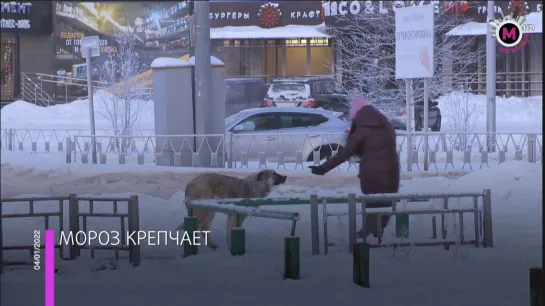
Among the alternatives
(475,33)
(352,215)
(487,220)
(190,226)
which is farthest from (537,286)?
(475,33)

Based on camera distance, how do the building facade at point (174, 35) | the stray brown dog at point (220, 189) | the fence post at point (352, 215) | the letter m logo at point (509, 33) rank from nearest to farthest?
the fence post at point (352, 215) < the stray brown dog at point (220, 189) < the letter m logo at point (509, 33) < the building facade at point (174, 35)

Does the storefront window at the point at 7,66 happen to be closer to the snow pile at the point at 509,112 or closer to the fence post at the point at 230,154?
the snow pile at the point at 509,112

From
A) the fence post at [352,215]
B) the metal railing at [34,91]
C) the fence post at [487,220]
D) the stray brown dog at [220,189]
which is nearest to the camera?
the fence post at [352,215]

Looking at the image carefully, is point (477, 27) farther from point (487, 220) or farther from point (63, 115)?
point (487, 220)

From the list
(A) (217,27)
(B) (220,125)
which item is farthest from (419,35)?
(A) (217,27)

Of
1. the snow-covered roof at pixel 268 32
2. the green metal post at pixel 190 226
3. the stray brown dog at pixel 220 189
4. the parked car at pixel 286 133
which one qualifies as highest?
the snow-covered roof at pixel 268 32

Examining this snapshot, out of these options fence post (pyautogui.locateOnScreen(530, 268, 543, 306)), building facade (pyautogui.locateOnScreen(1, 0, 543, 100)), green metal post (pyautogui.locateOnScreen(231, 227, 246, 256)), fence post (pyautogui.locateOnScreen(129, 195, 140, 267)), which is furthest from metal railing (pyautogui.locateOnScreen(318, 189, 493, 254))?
building facade (pyautogui.locateOnScreen(1, 0, 543, 100))

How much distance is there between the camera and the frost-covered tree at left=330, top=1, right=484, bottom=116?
25906 millimetres

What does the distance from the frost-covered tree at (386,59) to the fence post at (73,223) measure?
16.9 metres

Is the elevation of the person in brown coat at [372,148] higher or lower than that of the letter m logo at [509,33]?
lower

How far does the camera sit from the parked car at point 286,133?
59.9 ft

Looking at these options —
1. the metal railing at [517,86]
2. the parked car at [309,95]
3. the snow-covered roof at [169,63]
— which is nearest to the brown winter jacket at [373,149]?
the snow-covered roof at [169,63]

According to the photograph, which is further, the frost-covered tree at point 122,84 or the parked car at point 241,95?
the parked car at point 241,95

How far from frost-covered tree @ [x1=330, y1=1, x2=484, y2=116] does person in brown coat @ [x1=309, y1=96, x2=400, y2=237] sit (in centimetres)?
1532
